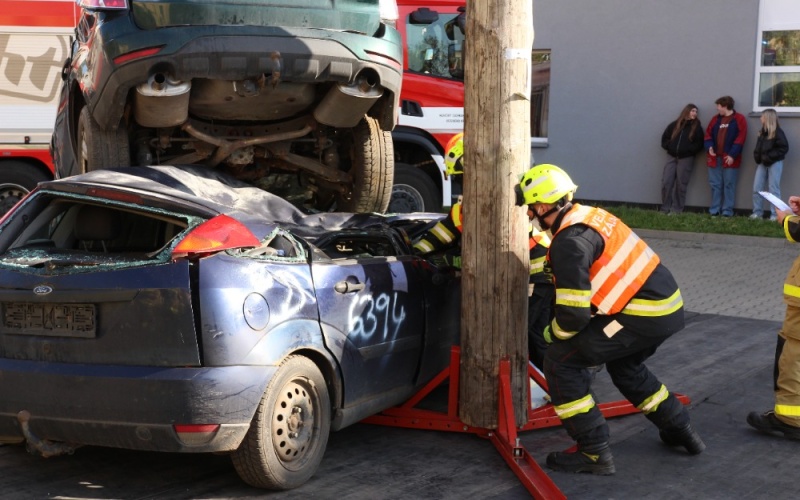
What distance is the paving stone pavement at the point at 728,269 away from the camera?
9.78 metres

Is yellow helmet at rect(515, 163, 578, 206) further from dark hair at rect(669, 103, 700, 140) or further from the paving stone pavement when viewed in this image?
dark hair at rect(669, 103, 700, 140)

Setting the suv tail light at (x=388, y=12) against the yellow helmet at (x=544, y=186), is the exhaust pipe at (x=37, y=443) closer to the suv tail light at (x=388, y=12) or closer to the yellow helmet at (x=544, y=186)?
the yellow helmet at (x=544, y=186)

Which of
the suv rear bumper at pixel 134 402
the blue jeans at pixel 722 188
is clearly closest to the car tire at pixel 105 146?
the suv rear bumper at pixel 134 402

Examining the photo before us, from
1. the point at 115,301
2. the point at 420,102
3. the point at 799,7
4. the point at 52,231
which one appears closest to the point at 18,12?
the point at 420,102

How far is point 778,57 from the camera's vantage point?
51.2ft

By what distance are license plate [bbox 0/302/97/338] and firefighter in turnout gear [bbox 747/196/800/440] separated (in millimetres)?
3660

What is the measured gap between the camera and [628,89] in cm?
1709

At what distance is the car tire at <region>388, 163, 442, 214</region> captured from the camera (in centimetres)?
1166

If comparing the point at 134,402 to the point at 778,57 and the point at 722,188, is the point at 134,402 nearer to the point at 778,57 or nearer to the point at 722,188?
the point at 722,188

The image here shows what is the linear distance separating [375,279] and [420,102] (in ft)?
21.9

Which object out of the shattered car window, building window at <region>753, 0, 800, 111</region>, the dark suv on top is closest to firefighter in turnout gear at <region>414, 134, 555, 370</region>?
the dark suv on top

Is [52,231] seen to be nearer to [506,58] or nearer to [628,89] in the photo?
[506,58]

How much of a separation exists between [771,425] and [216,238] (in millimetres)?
3308

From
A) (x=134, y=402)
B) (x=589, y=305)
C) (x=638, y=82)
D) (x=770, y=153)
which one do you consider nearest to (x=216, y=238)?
(x=134, y=402)
